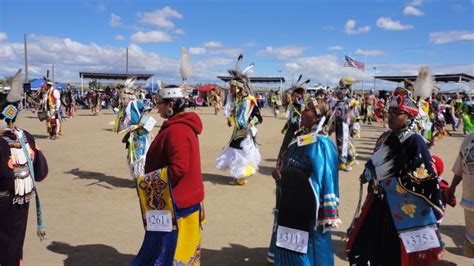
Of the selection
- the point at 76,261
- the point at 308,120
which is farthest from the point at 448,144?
the point at 76,261

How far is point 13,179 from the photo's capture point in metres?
3.38

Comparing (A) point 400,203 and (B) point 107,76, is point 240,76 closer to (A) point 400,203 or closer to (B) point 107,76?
(A) point 400,203

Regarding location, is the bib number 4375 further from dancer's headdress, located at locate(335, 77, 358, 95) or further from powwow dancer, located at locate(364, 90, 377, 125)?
powwow dancer, located at locate(364, 90, 377, 125)

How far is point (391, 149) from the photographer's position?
3.39 meters

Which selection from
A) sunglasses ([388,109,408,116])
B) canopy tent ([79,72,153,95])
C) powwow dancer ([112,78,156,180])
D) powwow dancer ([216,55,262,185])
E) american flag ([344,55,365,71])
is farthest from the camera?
canopy tent ([79,72,153,95])

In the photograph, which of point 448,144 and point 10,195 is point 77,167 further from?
point 448,144

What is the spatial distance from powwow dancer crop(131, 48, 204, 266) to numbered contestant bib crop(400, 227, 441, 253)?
1.79m

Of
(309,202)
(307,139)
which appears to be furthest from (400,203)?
(307,139)

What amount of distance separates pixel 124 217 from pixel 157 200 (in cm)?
294

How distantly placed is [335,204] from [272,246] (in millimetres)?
1029

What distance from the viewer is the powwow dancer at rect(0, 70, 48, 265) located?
10.9ft

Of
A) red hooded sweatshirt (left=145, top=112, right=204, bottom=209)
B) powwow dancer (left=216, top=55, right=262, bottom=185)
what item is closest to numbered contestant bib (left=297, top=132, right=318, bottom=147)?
red hooded sweatshirt (left=145, top=112, right=204, bottom=209)

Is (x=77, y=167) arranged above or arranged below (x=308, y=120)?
below

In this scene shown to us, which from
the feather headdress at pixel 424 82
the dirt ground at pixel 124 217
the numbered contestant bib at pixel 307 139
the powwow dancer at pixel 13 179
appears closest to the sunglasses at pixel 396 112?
the numbered contestant bib at pixel 307 139
